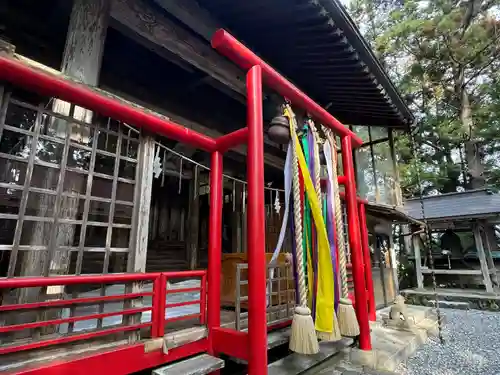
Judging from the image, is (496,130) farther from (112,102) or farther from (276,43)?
(112,102)

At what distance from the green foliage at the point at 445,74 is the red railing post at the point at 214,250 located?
19.5 metres

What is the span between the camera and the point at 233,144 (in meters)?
3.49

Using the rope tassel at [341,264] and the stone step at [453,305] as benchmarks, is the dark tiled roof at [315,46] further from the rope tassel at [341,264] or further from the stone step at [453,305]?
the stone step at [453,305]

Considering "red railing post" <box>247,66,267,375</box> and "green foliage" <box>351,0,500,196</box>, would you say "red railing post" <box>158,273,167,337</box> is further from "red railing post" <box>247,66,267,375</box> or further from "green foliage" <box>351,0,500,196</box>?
"green foliage" <box>351,0,500,196</box>

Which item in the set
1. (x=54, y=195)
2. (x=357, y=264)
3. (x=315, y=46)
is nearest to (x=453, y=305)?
(x=357, y=264)

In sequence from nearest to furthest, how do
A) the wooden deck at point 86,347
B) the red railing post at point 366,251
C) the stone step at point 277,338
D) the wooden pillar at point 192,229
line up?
the wooden deck at point 86,347 < the stone step at point 277,338 < the red railing post at point 366,251 < the wooden pillar at point 192,229

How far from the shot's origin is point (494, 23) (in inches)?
642

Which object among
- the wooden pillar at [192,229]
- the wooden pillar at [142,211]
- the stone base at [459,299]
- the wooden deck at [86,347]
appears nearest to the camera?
the wooden deck at [86,347]

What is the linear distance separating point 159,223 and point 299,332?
5981mm

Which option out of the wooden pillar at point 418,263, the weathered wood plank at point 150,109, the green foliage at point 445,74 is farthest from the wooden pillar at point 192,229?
the green foliage at point 445,74

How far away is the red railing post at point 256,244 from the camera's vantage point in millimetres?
2270

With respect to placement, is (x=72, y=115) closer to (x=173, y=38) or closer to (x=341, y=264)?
(x=173, y=38)

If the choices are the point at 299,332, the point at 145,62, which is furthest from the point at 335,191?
the point at 145,62

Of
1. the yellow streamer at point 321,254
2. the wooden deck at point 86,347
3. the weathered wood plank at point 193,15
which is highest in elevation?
the weathered wood plank at point 193,15
